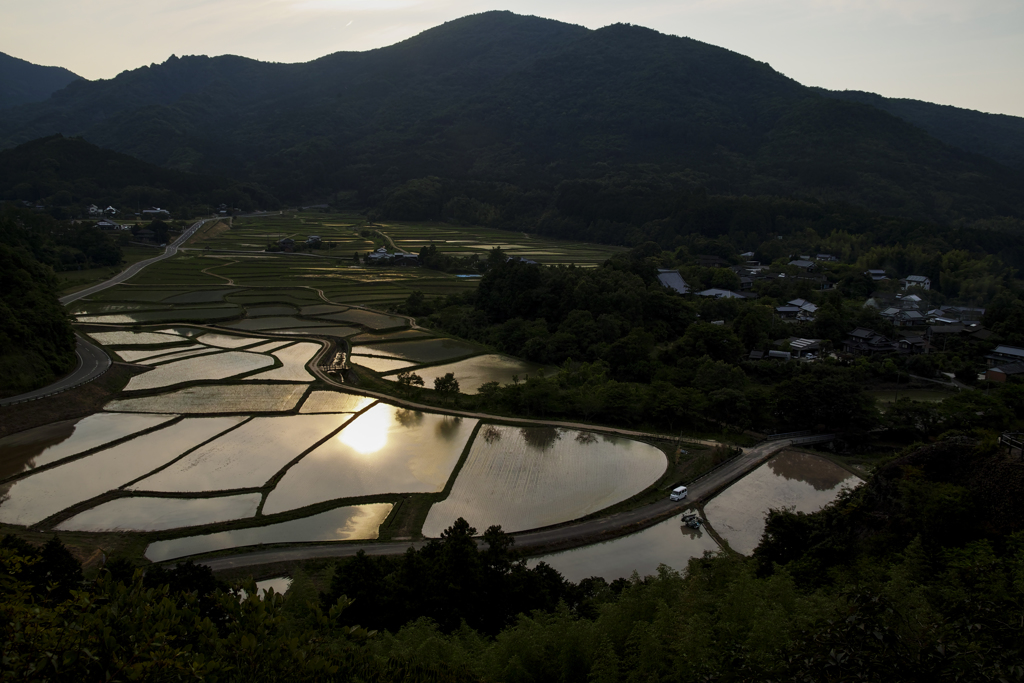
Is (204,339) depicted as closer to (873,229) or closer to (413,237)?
(413,237)

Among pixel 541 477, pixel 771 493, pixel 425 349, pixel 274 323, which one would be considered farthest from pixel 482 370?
pixel 771 493

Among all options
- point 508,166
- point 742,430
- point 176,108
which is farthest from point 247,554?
point 176,108

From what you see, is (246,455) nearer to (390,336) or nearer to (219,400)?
(219,400)

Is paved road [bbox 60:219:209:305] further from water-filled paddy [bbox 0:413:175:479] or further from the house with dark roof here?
the house with dark roof

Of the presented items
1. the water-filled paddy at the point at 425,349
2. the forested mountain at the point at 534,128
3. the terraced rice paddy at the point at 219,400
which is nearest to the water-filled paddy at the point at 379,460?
the terraced rice paddy at the point at 219,400

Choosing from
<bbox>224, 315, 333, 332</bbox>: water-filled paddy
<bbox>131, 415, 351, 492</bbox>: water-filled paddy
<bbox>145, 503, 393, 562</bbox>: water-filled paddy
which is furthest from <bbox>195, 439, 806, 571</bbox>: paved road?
<bbox>224, 315, 333, 332</bbox>: water-filled paddy

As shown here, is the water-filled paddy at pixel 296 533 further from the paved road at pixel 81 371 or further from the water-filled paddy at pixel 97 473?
the paved road at pixel 81 371
